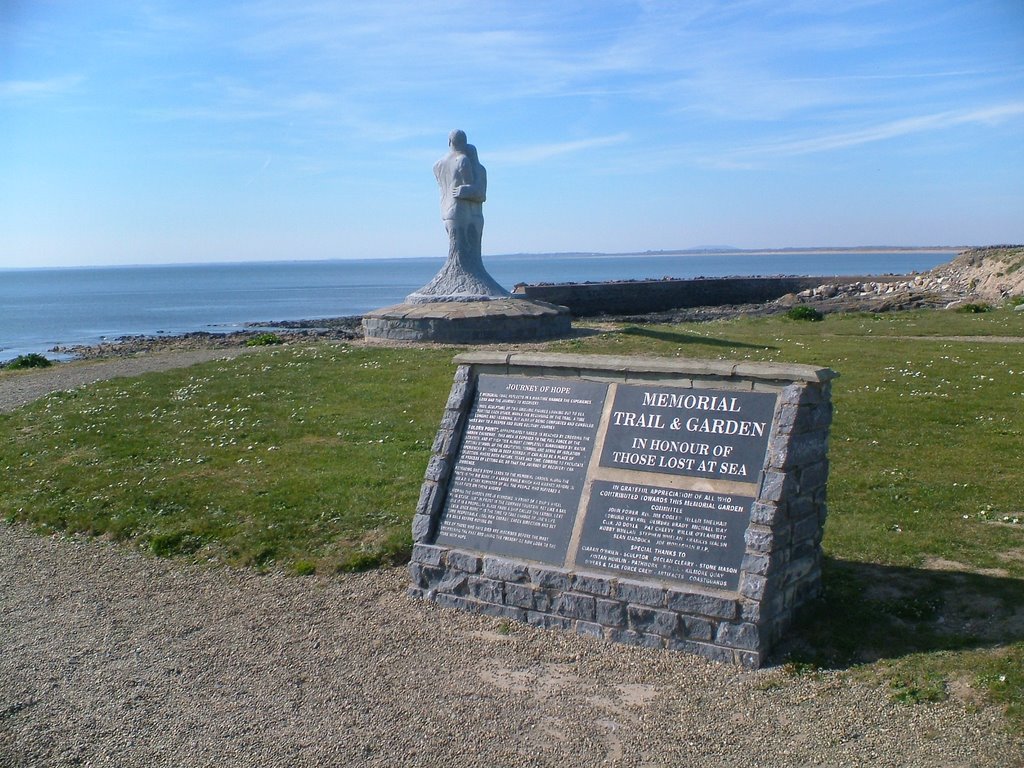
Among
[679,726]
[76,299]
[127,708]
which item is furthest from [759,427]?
[76,299]

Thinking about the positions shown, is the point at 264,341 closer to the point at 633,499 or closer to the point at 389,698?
the point at 633,499

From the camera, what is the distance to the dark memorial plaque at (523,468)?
7051mm

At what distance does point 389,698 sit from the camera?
5926 mm

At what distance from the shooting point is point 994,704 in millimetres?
5297

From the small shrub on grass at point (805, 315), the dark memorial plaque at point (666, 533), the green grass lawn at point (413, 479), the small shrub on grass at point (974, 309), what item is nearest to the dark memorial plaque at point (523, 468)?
the dark memorial plaque at point (666, 533)

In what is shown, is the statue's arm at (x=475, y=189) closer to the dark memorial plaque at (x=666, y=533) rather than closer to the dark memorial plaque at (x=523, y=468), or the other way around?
the dark memorial plaque at (x=523, y=468)

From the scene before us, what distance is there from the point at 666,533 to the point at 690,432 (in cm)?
73

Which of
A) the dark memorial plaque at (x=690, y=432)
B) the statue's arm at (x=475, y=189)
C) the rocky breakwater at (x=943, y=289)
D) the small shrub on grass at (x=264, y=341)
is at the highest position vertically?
the statue's arm at (x=475, y=189)

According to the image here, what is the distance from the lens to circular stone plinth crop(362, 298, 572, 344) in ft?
69.5

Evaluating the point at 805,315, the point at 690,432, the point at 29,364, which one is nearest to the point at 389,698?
the point at 690,432

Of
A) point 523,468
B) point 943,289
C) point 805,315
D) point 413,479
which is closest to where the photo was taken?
point 523,468

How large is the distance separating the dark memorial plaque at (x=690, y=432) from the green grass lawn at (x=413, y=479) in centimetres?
130

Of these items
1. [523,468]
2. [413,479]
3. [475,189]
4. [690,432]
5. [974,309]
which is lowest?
[413,479]

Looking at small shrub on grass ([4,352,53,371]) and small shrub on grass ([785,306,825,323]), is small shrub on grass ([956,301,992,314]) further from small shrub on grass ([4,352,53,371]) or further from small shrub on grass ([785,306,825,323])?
small shrub on grass ([4,352,53,371])
